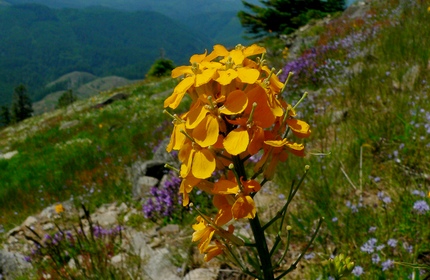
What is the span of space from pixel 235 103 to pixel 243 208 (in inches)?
17.2

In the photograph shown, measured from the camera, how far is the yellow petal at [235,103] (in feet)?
4.63

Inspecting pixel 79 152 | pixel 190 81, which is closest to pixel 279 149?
pixel 190 81

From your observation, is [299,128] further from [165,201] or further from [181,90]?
[165,201]

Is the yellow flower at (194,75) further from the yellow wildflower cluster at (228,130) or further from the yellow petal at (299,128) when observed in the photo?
the yellow petal at (299,128)

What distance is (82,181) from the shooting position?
788 cm

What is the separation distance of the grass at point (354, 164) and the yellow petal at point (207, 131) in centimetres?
52

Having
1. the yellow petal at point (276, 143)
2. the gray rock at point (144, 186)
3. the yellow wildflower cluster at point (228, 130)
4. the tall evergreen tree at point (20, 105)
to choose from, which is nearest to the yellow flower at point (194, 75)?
the yellow wildflower cluster at point (228, 130)

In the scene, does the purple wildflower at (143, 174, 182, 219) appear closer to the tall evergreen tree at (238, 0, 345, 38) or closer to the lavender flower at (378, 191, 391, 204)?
the lavender flower at (378, 191, 391, 204)

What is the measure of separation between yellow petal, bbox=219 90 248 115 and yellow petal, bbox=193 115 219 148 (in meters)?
0.06

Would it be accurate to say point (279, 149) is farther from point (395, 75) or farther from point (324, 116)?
point (395, 75)

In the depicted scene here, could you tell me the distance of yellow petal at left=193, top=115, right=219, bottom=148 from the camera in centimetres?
141

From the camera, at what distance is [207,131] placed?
1.43 metres

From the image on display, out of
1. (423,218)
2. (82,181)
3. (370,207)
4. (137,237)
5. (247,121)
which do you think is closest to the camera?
(247,121)

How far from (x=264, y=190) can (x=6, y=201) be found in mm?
7305
